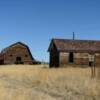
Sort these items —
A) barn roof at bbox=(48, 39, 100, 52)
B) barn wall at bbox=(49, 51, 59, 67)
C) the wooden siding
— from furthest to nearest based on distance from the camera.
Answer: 1. the wooden siding
2. barn wall at bbox=(49, 51, 59, 67)
3. barn roof at bbox=(48, 39, 100, 52)

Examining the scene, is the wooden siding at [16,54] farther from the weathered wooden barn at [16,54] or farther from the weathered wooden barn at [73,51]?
the weathered wooden barn at [73,51]

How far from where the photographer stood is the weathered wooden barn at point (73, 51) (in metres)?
47.3

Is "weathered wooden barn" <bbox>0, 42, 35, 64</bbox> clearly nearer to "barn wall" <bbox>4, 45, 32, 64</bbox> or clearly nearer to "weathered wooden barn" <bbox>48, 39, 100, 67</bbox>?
"barn wall" <bbox>4, 45, 32, 64</bbox>

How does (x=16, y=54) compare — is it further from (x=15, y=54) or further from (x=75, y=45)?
(x=75, y=45)

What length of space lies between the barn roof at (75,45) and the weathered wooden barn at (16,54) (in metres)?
14.9

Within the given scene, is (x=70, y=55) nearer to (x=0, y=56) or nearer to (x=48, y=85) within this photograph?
(x=0, y=56)

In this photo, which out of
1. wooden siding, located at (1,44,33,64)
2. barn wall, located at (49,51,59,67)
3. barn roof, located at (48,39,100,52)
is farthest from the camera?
wooden siding, located at (1,44,33,64)

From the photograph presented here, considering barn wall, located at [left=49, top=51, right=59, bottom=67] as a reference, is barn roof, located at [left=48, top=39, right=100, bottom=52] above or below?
above

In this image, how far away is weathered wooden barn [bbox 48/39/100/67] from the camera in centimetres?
4728

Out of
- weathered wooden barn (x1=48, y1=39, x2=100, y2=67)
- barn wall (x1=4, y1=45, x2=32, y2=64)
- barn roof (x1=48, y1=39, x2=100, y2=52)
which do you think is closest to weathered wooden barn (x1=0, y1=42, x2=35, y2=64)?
barn wall (x1=4, y1=45, x2=32, y2=64)

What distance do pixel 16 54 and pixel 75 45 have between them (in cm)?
1763

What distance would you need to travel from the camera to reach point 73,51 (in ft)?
155

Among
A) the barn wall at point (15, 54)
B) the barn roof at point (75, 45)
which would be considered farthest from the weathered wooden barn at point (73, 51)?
the barn wall at point (15, 54)

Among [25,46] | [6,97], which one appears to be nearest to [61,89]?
[6,97]
